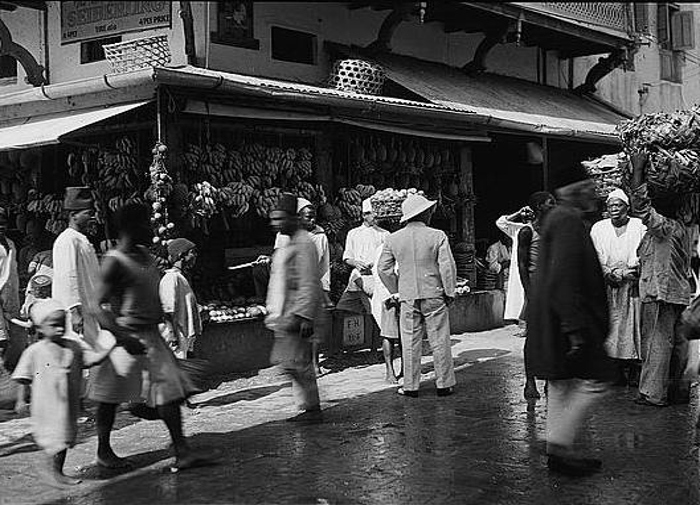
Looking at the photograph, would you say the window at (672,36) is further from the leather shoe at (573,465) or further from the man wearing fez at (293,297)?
the leather shoe at (573,465)

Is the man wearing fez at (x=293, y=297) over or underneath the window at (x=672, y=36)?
underneath

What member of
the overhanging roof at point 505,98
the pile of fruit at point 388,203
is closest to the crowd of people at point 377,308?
the pile of fruit at point 388,203

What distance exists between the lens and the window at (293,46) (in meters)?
12.1

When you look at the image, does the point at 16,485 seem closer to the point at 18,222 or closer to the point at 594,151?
the point at 18,222

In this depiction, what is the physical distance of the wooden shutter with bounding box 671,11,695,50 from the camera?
69.0ft

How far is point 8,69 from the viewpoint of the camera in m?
13.3

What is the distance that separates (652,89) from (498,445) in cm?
1583

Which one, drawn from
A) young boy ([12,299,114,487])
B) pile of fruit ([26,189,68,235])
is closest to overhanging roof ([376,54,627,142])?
pile of fruit ([26,189,68,235])

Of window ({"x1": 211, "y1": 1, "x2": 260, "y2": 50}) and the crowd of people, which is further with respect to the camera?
window ({"x1": 211, "y1": 1, "x2": 260, "y2": 50})

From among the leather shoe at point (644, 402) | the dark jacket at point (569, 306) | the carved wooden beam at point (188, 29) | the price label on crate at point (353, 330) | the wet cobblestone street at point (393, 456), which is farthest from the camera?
the price label on crate at point (353, 330)

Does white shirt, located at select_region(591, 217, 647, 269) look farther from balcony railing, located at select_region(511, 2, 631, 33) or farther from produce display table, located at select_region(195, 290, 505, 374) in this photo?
balcony railing, located at select_region(511, 2, 631, 33)

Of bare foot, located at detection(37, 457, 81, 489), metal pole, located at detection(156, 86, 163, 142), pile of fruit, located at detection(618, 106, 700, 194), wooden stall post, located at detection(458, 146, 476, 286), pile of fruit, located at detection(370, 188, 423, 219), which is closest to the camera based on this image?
bare foot, located at detection(37, 457, 81, 489)

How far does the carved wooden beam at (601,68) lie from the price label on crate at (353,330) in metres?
9.08

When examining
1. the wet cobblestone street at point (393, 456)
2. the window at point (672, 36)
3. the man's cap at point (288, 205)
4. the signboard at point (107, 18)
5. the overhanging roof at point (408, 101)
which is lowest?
Answer: the wet cobblestone street at point (393, 456)
